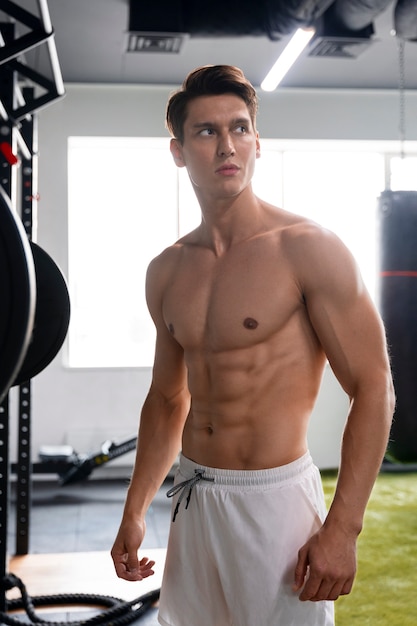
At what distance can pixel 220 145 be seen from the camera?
154cm

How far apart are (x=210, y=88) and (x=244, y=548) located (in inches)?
37.6

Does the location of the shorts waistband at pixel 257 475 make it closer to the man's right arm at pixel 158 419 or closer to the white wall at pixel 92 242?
the man's right arm at pixel 158 419

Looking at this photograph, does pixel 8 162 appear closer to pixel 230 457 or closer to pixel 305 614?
pixel 230 457

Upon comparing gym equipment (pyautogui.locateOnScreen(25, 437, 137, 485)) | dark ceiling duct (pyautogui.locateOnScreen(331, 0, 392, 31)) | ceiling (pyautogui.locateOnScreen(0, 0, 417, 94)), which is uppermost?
ceiling (pyautogui.locateOnScreen(0, 0, 417, 94))

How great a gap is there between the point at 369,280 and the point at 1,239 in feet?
20.4

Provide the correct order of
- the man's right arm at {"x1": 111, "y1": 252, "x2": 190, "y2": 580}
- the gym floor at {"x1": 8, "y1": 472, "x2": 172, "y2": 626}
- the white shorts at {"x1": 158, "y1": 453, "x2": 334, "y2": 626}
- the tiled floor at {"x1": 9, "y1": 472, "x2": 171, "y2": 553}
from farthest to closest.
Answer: the tiled floor at {"x1": 9, "y1": 472, "x2": 171, "y2": 553}
the gym floor at {"x1": 8, "y1": 472, "x2": 172, "y2": 626}
the man's right arm at {"x1": 111, "y1": 252, "x2": 190, "y2": 580}
the white shorts at {"x1": 158, "y1": 453, "x2": 334, "y2": 626}

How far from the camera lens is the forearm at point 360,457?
4.39 ft

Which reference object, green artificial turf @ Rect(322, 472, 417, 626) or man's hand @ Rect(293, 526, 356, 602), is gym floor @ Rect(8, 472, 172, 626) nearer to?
green artificial turf @ Rect(322, 472, 417, 626)

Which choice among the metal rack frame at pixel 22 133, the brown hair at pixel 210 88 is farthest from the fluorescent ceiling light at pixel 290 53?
the brown hair at pixel 210 88

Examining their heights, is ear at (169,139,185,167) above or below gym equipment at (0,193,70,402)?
above

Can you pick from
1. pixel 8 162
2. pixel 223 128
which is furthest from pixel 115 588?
pixel 223 128

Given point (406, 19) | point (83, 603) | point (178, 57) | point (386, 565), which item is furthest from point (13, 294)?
point (178, 57)

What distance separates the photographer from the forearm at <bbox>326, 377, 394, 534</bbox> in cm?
134

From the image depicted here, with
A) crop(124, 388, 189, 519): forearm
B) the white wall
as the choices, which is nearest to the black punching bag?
the white wall
